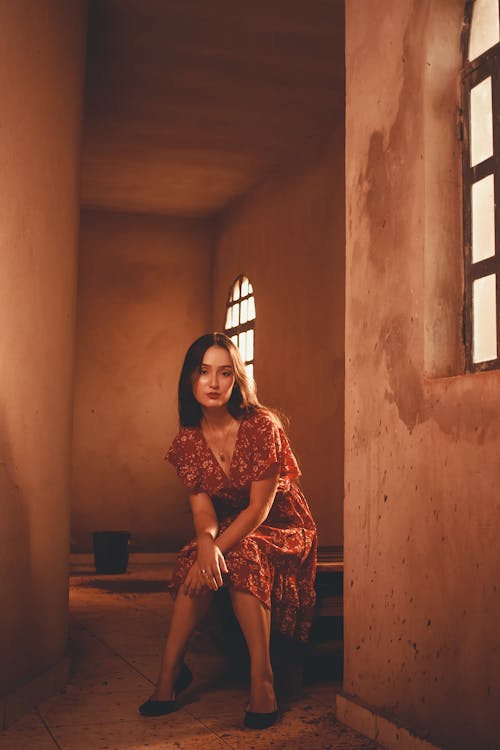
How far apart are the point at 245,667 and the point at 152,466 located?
5.28 metres

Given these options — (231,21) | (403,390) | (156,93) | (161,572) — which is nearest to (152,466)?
(161,572)

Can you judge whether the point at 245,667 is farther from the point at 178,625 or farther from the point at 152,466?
the point at 152,466

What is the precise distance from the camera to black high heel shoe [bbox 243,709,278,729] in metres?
2.71

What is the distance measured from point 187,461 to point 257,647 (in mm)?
717

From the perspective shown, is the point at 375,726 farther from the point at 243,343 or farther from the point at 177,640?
the point at 243,343

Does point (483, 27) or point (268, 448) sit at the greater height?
point (483, 27)

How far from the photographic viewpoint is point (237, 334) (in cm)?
811

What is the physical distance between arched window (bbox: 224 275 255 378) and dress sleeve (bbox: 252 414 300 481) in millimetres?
4268

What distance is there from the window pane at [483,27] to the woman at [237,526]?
4.26 ft

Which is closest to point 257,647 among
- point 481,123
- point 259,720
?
point 259,720

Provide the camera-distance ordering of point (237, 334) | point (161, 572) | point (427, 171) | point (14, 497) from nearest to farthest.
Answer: point (427, 171), point (14, 497), point (161, 572), point (237, 334)

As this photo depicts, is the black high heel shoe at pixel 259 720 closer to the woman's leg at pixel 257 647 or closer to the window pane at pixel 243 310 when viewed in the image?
the woman's leg at pixel 257 647

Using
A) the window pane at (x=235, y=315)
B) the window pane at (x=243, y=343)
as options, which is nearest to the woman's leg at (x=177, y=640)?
the window pane at (x=243, y=343)

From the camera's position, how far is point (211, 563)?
282cm
